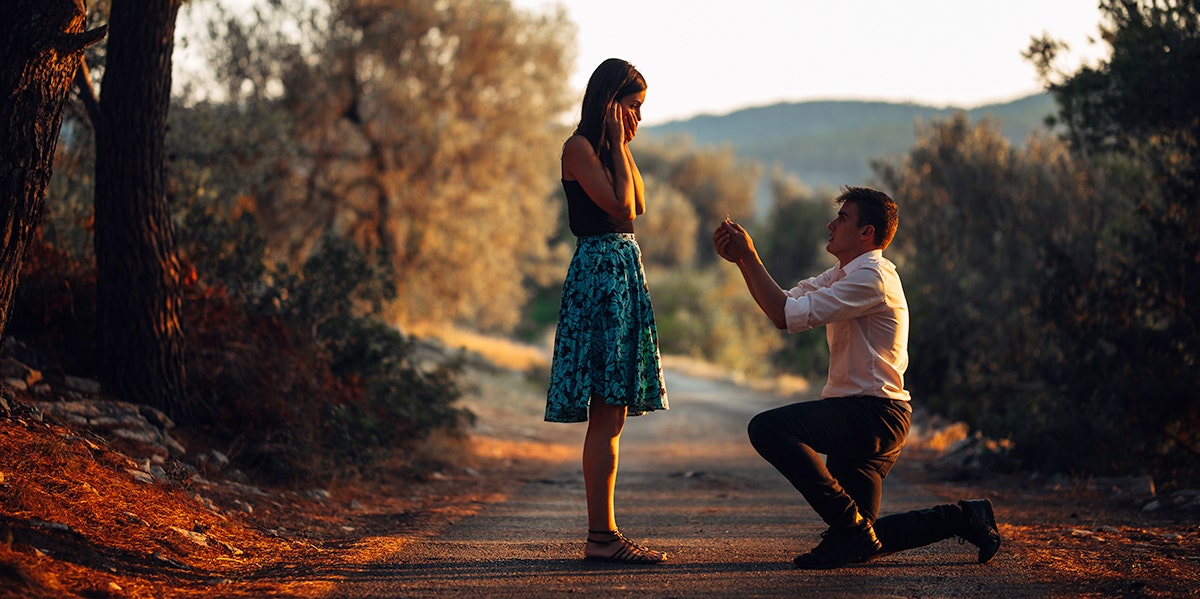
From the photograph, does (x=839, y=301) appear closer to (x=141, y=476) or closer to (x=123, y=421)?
(x=141, y=476)

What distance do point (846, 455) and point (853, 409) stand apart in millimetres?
235

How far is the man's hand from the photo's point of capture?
4969mm

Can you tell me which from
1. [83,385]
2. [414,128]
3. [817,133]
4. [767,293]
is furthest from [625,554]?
[817,133]

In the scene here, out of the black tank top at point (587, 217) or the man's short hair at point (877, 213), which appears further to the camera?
the black tank top at point (587, 217)

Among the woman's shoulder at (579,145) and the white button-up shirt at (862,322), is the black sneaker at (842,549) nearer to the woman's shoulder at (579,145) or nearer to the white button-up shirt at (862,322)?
the white button-up shirt at (862,322)

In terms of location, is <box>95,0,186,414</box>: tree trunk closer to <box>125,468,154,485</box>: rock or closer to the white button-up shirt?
<box>125,468,154,485</box>: rock

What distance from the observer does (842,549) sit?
502 centimetres

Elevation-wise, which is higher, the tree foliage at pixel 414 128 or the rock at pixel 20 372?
the tree foliage at pixel 414 128

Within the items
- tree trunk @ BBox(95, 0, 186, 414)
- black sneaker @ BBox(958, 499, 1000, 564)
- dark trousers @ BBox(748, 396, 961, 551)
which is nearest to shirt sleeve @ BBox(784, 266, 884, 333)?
dark trousers @ BBox(748, 396, 961, 551)

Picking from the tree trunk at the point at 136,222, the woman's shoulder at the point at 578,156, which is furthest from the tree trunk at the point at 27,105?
the woman's shoulder at the point at 578,156

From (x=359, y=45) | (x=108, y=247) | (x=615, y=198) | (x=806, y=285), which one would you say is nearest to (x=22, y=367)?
(x=108, y=247)

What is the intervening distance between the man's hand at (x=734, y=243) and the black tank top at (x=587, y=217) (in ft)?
1.57

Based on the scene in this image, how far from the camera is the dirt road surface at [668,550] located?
15.3 feet

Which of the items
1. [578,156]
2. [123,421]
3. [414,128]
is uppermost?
[414,128]
